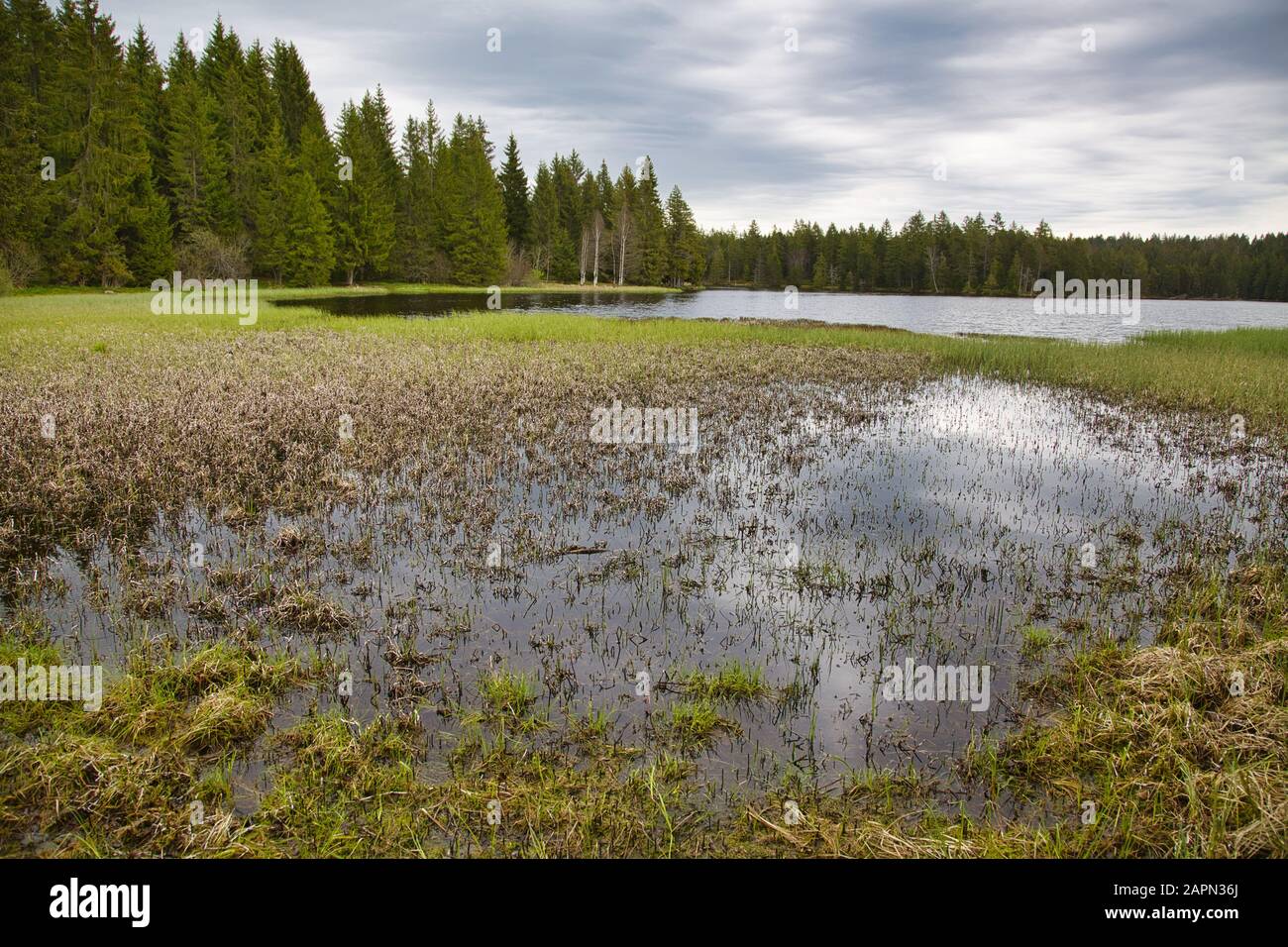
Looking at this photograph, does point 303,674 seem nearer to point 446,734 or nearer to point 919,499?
point 446,734

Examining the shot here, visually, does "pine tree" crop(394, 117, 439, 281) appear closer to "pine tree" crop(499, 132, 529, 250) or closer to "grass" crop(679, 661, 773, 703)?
"pine tree" crop(499, 132, 529, 250)

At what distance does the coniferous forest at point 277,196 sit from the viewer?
1943 inches

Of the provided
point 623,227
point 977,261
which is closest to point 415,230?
point 623,227

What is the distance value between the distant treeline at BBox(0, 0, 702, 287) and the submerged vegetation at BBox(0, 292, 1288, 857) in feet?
136

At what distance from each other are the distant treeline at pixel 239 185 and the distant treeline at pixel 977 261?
55.5 metres

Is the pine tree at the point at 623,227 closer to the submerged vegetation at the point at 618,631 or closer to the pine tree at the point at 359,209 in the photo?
the pine tree at the point at 359,209

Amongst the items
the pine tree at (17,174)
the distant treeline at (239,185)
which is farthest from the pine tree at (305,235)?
the pine tree at (17,174)

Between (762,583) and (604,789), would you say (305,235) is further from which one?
(604,789)

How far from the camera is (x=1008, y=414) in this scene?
18.5m

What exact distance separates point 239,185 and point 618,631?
7425 centimetres

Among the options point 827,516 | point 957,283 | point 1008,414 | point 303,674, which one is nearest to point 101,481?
point 303,674

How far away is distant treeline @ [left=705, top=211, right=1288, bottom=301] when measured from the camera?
121 meters

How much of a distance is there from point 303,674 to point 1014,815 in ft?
17.9
